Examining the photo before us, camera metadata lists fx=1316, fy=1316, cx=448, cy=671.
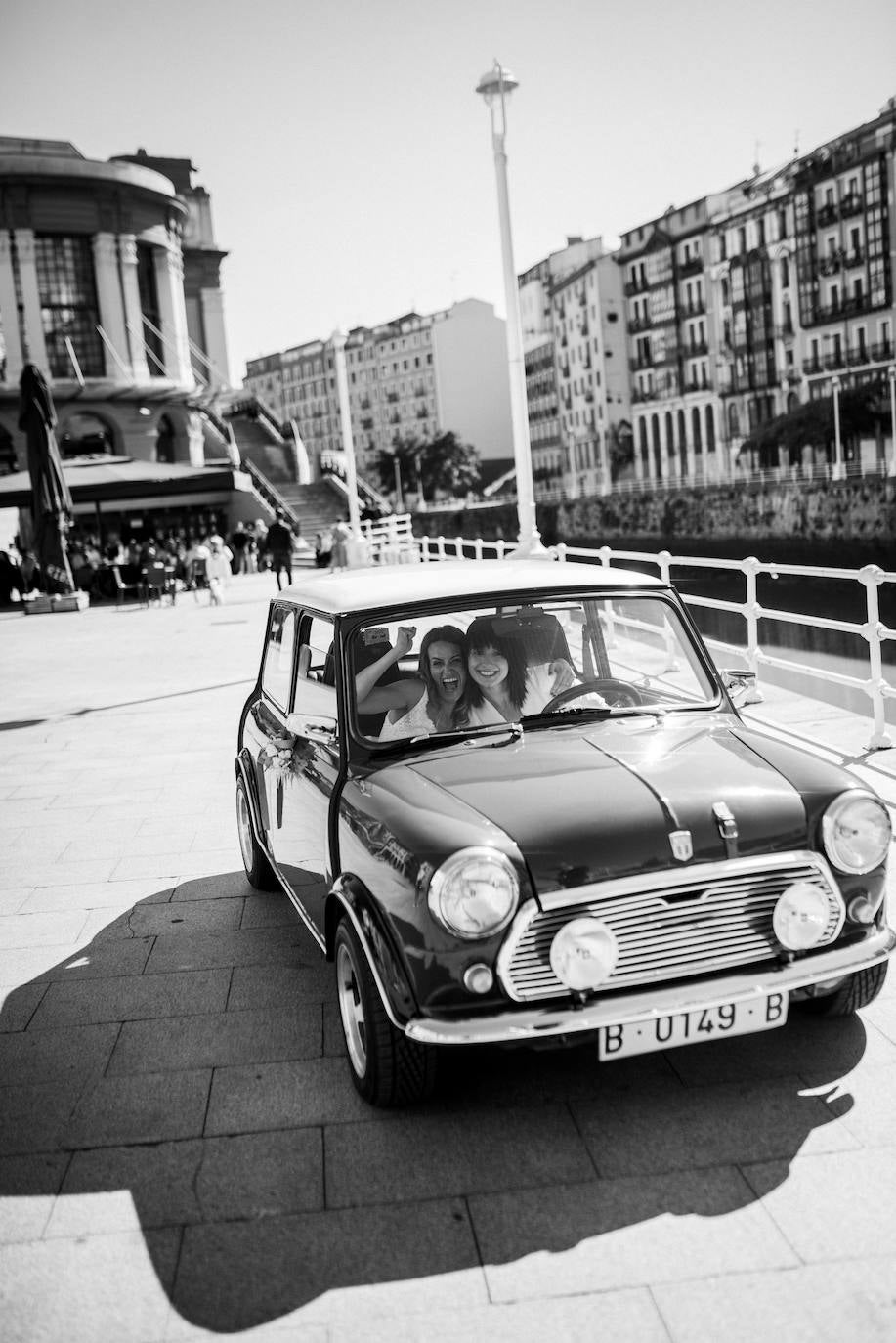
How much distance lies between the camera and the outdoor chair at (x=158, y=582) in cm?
2822

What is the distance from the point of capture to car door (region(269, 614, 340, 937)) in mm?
4891

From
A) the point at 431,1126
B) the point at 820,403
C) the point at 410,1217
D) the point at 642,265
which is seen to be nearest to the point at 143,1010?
the point at 431,1126

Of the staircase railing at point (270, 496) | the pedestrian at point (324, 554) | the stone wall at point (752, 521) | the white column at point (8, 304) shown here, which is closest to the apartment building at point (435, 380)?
the stone wall at point (752, 521)

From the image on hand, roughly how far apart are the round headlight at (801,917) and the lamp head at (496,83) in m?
15.6

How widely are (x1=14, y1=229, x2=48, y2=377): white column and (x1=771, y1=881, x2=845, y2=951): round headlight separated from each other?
65.3 meters

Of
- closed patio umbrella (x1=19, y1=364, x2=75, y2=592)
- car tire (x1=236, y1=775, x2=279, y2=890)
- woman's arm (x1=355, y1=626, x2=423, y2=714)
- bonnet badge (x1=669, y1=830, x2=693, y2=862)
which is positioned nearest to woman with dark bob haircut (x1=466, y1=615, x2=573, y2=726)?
woman's arm (x1=355, y1=626, x2=423, y2=714)

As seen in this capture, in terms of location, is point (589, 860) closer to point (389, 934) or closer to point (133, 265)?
point (389, 934)

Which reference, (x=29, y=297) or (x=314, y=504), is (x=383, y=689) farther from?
(x=29, y=297)

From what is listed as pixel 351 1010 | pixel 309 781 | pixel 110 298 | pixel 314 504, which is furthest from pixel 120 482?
pixel 110 298

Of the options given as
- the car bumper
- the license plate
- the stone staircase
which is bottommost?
the license plate

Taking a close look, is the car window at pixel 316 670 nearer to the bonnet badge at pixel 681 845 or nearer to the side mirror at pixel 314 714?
the side mirror at pixel 314 714

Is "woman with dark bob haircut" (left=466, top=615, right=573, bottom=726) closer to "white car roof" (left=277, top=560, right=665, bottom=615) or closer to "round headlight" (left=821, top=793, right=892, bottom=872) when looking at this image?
"white car roof" (left=277, top=560, right=665, bottom=615)

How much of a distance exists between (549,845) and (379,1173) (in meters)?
1.08

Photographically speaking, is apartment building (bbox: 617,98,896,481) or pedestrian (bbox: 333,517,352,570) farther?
apartment building (bbox: 617,98,896,481)
